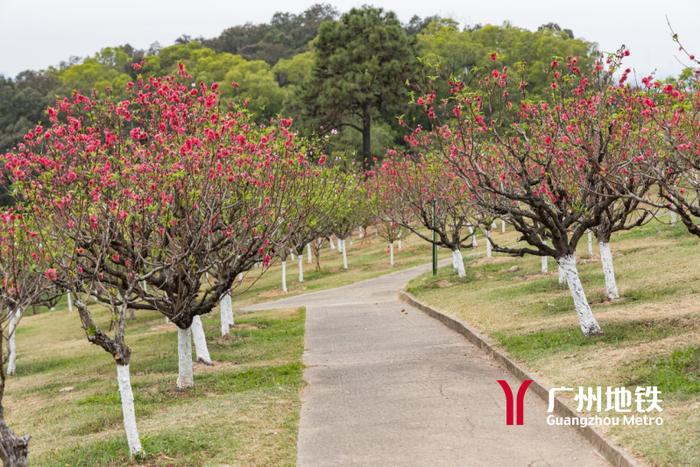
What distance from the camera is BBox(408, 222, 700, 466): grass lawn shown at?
30.5 ft

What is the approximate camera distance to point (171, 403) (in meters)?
14.0

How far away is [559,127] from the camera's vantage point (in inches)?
568

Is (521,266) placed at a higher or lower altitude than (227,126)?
lower

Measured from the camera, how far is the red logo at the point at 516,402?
10883 mm

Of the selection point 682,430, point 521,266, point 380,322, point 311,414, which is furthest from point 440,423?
point 521,266

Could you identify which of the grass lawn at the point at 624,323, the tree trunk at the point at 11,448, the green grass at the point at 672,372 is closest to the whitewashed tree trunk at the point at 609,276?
the grass lawn at the point at 624,323

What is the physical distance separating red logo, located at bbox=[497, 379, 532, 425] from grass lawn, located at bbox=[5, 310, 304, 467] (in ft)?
9.69

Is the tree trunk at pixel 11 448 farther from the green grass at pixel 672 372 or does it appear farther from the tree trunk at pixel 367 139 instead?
the tree trunk at pixel 367 139

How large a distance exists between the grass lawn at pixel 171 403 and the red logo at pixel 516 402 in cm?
295

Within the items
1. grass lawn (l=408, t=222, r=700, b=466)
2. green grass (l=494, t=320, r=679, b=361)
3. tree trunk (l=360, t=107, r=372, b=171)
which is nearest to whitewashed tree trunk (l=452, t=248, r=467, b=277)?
grass lawn (l=408, t=222, r=700, b=466)

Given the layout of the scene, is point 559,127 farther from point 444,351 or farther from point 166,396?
point 166,396

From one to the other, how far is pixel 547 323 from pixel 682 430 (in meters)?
8.39

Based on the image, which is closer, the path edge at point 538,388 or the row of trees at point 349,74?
the path edge at point 538,388

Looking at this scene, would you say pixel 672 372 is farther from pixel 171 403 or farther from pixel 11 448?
pixel 11 448
